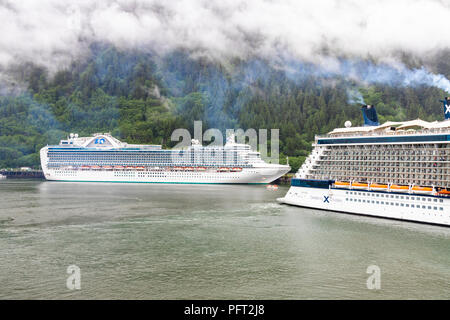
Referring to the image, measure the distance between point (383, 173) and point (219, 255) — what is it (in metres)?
16.6

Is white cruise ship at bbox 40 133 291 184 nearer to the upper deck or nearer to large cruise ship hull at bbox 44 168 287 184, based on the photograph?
large cruise ship hull at bbox 44 168 287 184

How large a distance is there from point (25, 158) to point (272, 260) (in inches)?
4274

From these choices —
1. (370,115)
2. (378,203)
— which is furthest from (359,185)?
(370,115)

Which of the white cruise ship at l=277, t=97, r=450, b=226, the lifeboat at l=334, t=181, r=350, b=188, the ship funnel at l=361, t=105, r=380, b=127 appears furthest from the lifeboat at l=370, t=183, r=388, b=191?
the ship funnel at l=361, t=105, r=380, b=127

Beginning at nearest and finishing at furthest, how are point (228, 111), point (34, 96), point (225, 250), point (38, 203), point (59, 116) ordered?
1. point (225, 250)
2. point (38, 203)
3. point (228, 111)
4. point (59, 116)
5. point (34, 96)

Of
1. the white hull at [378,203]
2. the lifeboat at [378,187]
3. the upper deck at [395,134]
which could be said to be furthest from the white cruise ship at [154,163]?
the lifeboat at [378,187]

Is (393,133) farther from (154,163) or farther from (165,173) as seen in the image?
(154,163)

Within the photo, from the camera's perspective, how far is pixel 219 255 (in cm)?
2092

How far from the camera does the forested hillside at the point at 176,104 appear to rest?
388ft

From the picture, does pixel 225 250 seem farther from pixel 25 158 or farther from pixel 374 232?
pixel 25 158

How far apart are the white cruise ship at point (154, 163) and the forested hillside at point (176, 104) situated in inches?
757

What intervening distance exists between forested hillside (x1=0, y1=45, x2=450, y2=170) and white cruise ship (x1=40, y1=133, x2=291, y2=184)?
19232 mm

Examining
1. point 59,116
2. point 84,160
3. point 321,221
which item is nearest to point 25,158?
point 84,160

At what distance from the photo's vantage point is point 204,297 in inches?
606
